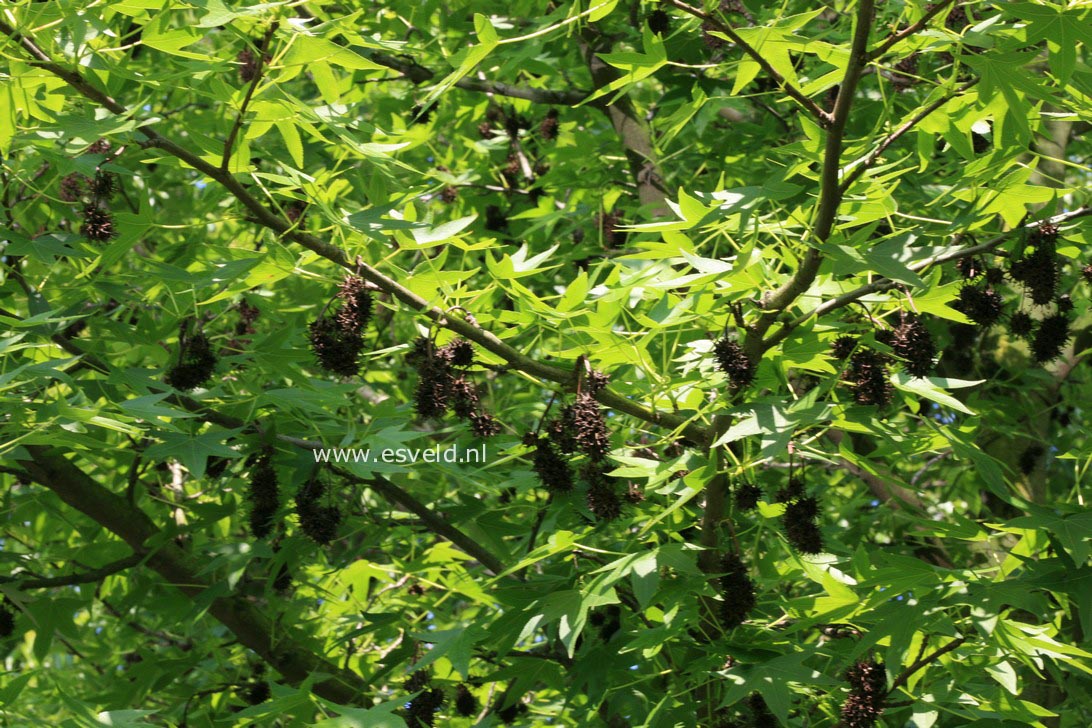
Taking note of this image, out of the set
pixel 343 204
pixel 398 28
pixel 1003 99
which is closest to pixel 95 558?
pixel 343 204

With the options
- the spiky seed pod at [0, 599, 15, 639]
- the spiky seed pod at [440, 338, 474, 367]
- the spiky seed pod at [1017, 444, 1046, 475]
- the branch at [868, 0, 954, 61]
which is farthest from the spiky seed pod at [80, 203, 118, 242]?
the spiky seed pod at [1017, 444, 1046, 475]

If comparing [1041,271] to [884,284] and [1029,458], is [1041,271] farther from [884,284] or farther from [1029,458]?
[1029,458]

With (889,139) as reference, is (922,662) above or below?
below

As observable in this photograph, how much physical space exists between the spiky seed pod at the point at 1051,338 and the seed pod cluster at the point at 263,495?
2280mm

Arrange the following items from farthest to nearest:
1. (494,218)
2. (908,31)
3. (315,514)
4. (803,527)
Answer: (494,218)
(315,514)
(803,527)
(908,31)

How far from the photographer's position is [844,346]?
3082 millimetres

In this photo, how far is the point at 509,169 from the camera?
5562 mm

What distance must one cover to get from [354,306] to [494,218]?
293 centimetres

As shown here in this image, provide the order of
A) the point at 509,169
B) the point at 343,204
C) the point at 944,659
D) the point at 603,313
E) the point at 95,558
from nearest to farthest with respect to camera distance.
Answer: the point at 603,313, the point at 944,659, the point at 343,204, the point at 95,558, the point at 509,169

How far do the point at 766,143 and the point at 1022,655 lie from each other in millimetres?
2610

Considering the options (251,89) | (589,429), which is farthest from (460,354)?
(251,89)

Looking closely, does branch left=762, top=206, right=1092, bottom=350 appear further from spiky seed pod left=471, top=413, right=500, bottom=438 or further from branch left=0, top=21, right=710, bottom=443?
spiky seed pod left=471, top=413, right=500, bottom=438

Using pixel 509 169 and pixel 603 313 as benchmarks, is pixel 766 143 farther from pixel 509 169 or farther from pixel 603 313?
pixel 603 313

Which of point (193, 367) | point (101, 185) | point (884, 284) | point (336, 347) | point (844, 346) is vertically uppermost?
point (101, 185)
